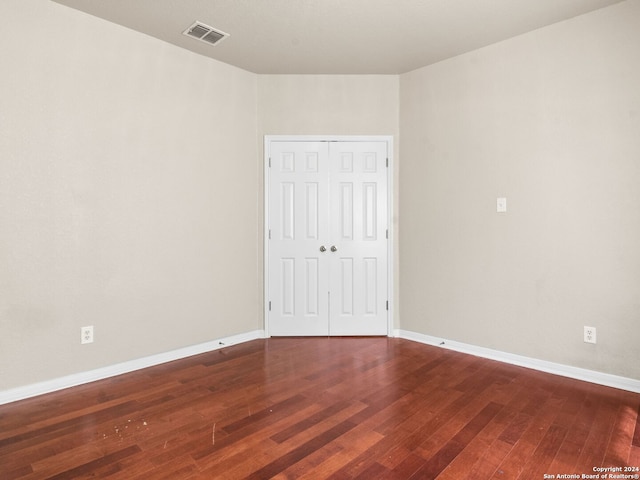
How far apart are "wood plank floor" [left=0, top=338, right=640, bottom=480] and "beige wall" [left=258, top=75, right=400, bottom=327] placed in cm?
221

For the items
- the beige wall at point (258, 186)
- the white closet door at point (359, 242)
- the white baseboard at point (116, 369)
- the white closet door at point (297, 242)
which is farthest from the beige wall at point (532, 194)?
the white baseboard at point (116, 369)

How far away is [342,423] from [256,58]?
3.29m

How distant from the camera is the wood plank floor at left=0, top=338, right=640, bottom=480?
1972 millimetres

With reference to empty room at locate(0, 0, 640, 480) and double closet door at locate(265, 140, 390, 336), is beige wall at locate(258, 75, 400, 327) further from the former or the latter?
double closet door at locate(265, 140, 390, 336)

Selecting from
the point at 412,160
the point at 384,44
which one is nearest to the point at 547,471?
the point at 412,160

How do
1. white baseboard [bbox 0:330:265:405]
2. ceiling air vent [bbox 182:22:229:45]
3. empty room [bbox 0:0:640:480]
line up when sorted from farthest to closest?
ceiling air vent [bbox 182:22:229:45], white baseboard [bbox 0:330:265:405], empty room [bbox 0:0:640:480]

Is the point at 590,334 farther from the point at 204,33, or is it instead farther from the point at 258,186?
the point at 204,33

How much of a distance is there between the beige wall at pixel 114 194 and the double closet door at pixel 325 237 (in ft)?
1.03

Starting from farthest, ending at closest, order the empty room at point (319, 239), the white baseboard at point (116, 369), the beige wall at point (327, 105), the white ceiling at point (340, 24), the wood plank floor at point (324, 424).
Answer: the beige wall at point (327, 105), the white ceiling at point (340, 24), the white baseboard at point (116, 369), the empty room at point (319, 239), the wood plank floor at point (324, 424)

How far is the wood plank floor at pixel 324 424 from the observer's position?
1.97 meters

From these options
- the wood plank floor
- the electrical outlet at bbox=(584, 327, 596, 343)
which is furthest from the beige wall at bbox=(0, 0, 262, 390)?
the electrical outlet at bbox=(584, 327, 596, 343)

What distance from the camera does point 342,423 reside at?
7.86 ft

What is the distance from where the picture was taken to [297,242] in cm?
431

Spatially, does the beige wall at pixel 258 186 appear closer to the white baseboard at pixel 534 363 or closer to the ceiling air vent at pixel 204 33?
the white baseboard at pixel 534 363
